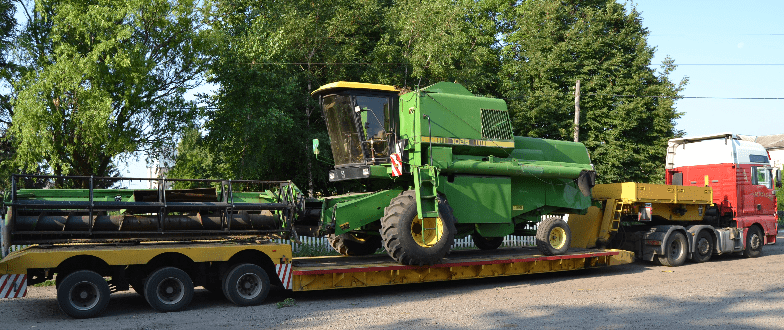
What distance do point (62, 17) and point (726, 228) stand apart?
71.4 ft

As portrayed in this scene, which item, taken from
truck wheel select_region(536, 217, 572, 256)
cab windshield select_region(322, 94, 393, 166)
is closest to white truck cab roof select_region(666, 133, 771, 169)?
Result: truck wheel select_region(536, 217, 572, 256)

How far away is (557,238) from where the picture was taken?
1380 centimetres

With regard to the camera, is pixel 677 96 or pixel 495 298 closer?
pixel 495 298

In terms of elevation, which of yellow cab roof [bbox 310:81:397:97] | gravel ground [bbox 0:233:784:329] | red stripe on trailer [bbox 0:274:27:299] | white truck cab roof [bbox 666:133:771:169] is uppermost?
yellow cab roof [bbox 310:81:397:97]

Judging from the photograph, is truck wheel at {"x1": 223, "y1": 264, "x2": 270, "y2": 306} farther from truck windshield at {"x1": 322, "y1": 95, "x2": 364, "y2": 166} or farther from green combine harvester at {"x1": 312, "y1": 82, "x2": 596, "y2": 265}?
truck windshield at {"x1": 322, "y1": 95, "x2": 364, "y2": 166}

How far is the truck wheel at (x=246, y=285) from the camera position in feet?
32.6

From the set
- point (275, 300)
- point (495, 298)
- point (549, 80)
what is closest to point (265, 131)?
point (275, 300)

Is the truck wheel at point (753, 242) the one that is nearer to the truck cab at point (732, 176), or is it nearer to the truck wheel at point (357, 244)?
the truck cab at point (732, 176)

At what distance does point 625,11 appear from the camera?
111 ft

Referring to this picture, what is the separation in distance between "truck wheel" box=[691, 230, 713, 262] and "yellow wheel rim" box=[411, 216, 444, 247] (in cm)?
923

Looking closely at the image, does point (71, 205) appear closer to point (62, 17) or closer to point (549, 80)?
point (62, 17)

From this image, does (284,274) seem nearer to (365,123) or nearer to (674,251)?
(365,123)

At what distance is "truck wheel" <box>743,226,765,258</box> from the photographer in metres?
18.2

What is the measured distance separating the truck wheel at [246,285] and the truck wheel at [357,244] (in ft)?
12.4
